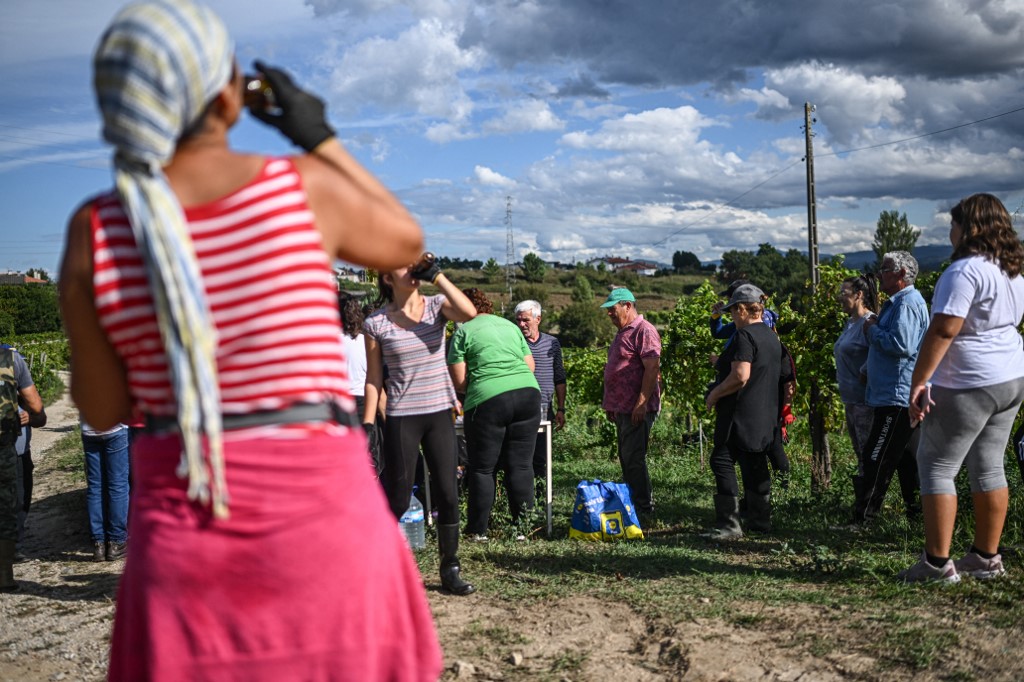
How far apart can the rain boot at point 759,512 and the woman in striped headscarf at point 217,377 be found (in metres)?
5.68

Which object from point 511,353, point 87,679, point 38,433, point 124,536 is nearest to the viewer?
point 87,679

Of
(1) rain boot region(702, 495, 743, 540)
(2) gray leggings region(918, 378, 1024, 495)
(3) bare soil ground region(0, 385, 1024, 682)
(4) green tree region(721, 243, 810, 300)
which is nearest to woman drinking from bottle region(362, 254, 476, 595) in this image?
(3) bare soil ground region(0, 385, 1024, 682)

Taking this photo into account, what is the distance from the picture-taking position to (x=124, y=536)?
7.33 meters

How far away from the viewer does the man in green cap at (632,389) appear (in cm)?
788

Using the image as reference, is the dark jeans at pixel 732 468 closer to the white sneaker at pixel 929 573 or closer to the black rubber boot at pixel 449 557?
the white sneaker at pixel 929 573

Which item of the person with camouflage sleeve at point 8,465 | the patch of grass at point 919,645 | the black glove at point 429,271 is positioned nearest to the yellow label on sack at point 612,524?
the patch of grass at point 919,645

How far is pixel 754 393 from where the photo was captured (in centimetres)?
692

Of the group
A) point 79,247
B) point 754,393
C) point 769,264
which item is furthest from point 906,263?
point 769,264

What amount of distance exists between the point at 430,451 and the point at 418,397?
344 millimetres

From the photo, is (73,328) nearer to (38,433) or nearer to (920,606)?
(920,606)

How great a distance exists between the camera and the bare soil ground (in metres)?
4.04

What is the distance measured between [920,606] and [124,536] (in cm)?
575

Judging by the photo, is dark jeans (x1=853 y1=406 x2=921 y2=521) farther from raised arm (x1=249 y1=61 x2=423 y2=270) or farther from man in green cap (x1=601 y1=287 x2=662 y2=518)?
raised arm (x1=249 y1=61 x2=423 y2=270)

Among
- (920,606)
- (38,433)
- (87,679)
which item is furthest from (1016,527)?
(38,433)
